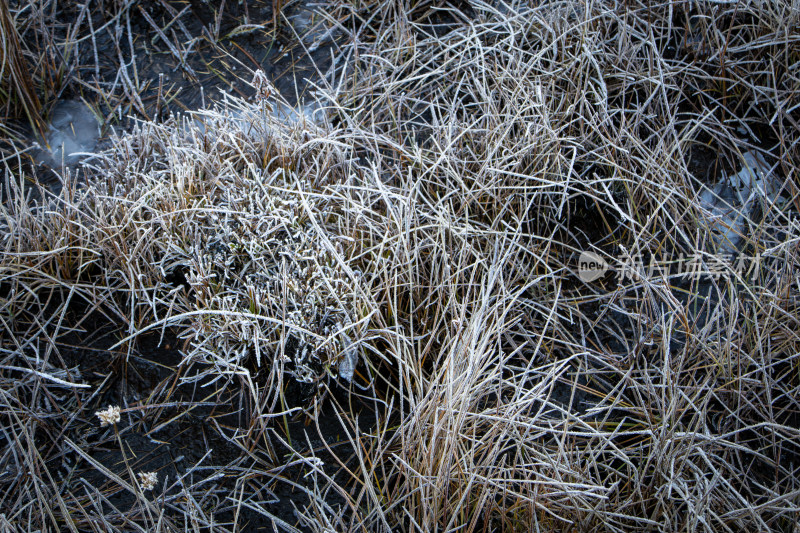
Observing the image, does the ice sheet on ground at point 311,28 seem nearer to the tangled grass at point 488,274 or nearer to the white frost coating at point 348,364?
the tangled grass at point 488,274

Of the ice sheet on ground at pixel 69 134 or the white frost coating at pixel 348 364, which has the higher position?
the ice sheet on ground at pixel 69 134

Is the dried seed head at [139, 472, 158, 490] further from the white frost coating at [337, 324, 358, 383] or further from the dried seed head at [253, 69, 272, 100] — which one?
the dried seed head at [253, 69, 272, 100]

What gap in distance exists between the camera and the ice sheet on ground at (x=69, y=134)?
215 centimetres

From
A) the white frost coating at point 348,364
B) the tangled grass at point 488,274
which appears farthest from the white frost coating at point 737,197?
the white frost coating at point 348,364

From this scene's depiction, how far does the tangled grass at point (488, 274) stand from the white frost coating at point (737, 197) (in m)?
0.05

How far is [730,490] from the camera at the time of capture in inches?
55.1

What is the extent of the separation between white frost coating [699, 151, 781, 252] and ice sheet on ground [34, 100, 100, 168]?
242cm

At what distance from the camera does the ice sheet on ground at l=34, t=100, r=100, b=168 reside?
7.04 feet

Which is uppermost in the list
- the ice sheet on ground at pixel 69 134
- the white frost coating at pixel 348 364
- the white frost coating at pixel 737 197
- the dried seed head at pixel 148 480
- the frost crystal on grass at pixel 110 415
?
the ice sheet on ground at pixel 69 134

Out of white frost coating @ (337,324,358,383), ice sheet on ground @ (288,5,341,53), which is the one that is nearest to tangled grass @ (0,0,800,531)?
white frost coating @ (337,324,358,383)

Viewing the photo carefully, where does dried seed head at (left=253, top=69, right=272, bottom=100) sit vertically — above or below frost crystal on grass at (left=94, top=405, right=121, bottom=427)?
above

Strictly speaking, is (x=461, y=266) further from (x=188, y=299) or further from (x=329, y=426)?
(x=188, y=299)

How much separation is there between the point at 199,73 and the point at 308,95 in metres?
0.50

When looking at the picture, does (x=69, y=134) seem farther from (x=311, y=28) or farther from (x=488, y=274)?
(x=488, y=274)
